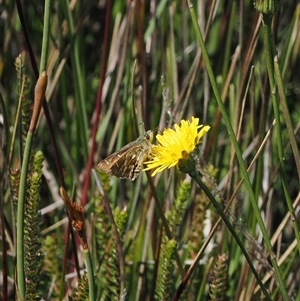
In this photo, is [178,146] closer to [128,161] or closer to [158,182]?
[128,161]

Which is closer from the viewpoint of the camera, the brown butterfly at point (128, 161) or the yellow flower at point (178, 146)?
the yellow flower at point (178, 146)

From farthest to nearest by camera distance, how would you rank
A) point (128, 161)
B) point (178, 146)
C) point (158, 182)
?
1. point (158, 182)
2. point (128, 161)
3. point (178, 146)

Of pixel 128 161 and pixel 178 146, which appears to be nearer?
pixel 178 146

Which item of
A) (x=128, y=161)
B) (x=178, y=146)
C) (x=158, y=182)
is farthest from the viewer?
(x=158, y=182)

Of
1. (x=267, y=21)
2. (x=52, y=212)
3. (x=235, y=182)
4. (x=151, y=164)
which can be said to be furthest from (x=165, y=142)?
(x=52, y=212)

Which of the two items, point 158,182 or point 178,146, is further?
point 158,182

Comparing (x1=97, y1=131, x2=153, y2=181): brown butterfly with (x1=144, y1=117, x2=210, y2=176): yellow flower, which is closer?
(x1=144, y1=117, x2=210, y2=176): yellow flower

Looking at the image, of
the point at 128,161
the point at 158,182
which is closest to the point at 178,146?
the point at 128,161

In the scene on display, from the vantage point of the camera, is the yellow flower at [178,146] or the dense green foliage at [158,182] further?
the dense green foliage at [158,182]

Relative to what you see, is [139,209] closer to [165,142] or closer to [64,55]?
[64,55]
